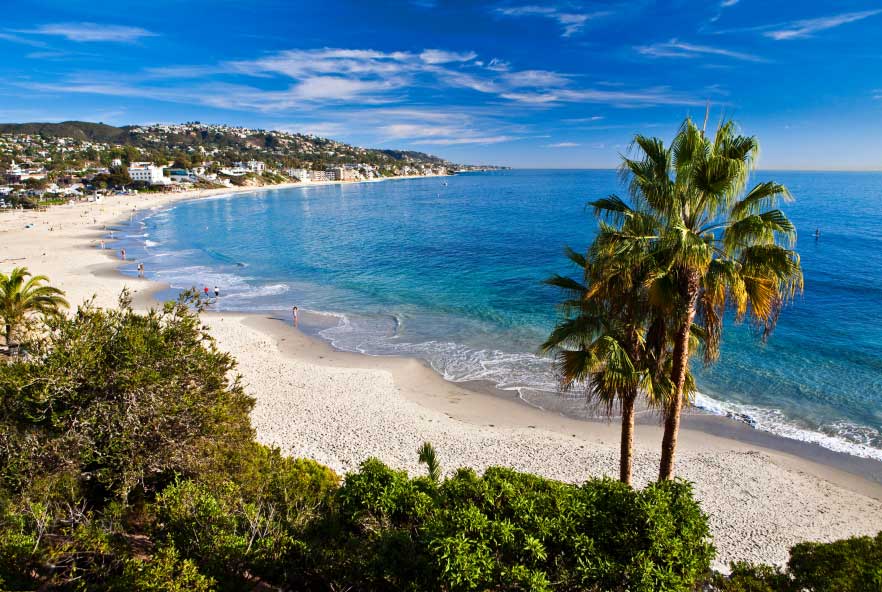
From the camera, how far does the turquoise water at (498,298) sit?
1873 centimetres

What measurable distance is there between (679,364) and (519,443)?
9.21 m

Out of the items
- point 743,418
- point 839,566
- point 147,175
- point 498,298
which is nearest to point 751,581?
point 839,566

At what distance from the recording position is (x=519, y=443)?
50.0ft

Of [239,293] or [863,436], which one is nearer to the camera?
[863,436]

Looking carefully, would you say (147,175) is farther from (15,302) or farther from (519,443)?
(519,443)

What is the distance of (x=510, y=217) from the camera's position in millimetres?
82562

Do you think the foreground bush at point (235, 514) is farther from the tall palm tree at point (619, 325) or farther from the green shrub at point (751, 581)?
the tall palm tree at point (619, 325)

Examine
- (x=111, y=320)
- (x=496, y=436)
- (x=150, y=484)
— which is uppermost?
(x=111, y=320)

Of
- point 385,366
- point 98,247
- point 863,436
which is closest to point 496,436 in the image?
point 385,366

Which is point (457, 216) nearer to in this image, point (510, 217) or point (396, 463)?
point (510, 217)

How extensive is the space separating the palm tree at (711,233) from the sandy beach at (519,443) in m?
6.92

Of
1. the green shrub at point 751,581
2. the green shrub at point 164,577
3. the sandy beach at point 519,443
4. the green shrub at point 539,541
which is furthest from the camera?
the sandy beach at point 519,443

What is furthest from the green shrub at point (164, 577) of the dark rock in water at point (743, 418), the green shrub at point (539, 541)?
the dark rock in water at point (743, 418)

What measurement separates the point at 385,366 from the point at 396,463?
859 cm
